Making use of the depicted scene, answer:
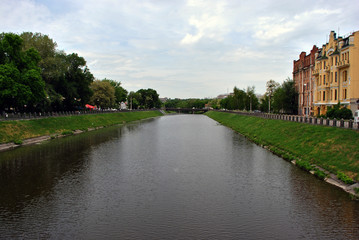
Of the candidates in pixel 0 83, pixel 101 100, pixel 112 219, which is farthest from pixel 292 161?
pixel 101 100

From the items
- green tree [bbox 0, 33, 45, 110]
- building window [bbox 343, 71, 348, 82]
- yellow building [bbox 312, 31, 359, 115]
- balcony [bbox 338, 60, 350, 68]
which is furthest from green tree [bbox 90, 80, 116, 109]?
building window [bbox 343, 71, 348, 82]

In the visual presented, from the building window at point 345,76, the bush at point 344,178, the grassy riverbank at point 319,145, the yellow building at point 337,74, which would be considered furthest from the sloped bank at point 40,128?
the building window at point 345,76

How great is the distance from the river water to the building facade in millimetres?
46721

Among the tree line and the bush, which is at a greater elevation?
the tree line

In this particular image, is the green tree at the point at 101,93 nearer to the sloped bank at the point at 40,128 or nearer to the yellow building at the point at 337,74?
the sloped bank at the point at 40,128

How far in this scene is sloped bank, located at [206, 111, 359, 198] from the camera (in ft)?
71.9

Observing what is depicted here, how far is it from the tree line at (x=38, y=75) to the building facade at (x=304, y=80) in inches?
2411

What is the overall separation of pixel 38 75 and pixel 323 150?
163ft

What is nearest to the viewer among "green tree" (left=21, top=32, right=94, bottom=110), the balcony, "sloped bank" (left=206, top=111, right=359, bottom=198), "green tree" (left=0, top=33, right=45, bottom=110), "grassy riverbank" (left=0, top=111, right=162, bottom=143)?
"sloped bank" (left=206, top=111, right=359, bottom=198)

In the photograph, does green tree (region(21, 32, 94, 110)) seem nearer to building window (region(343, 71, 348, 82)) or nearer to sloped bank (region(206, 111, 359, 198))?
→ sloped bank (region(206, 111, 359, 198))

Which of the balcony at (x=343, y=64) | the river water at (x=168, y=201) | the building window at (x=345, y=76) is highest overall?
the balcony at (x=343, y=64)

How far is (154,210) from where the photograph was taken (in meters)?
17.5

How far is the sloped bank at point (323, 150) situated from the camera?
21.9 metres

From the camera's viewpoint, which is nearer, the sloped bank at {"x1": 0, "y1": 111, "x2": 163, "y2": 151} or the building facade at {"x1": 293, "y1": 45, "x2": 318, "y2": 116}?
the sloped bank at {"x1": 0, "y1": 111, "x2": 163, "y2": 151}
